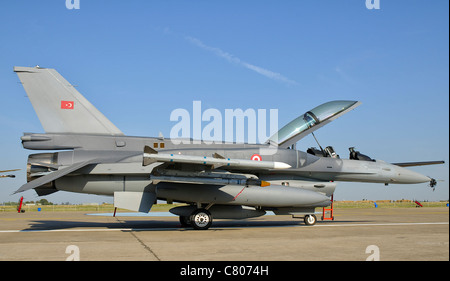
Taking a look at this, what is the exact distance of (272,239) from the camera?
9.28 meters

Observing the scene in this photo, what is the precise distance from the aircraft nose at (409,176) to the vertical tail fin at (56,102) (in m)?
10.2

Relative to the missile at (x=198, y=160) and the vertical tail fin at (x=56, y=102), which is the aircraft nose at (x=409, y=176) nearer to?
the missile at (x=198, y=160)

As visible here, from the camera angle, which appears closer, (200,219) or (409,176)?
(200,219)

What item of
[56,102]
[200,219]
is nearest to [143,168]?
[200,219]

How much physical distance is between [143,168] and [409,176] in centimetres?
Result: 912

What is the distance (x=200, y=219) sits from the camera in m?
11.9

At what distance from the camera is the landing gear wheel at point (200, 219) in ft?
39.0

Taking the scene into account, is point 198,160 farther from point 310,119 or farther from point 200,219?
point 310,119

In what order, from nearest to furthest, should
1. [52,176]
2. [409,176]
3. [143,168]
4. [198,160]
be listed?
[198,160], [52,176], [143,168], [409,176]

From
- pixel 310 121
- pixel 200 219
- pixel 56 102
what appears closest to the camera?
pixel 200 219

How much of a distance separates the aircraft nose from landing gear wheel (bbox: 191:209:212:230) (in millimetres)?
6912

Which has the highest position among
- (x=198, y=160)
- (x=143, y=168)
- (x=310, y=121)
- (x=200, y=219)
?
(x=310, y=121)
